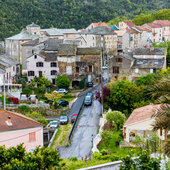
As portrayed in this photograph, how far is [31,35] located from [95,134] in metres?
45.0

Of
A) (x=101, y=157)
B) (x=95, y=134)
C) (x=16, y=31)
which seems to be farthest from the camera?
(x=16, y=31)

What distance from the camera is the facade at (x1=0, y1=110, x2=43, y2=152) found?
1336 inches

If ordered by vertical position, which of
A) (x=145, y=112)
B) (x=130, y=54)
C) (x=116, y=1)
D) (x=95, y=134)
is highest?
(x=116, y=1)

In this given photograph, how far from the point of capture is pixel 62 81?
63375 mm

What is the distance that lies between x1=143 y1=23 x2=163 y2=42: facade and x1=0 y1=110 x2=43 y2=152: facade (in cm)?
7961

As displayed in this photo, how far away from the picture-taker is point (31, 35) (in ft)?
276

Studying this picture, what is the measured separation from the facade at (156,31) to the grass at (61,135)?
68.3 metres

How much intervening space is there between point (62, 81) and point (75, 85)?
289 centimetres

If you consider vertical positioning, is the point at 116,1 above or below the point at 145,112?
above

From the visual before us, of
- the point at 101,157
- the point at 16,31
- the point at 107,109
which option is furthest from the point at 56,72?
the point at 16,31

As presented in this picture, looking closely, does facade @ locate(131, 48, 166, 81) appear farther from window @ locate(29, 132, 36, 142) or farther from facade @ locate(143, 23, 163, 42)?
facade @ locate(143, 23, 163, 42)

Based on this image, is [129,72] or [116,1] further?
[116,1]

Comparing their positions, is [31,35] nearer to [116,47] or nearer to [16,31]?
[116,47]

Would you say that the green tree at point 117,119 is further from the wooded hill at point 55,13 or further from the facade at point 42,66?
the wooded hill at point 55,13
